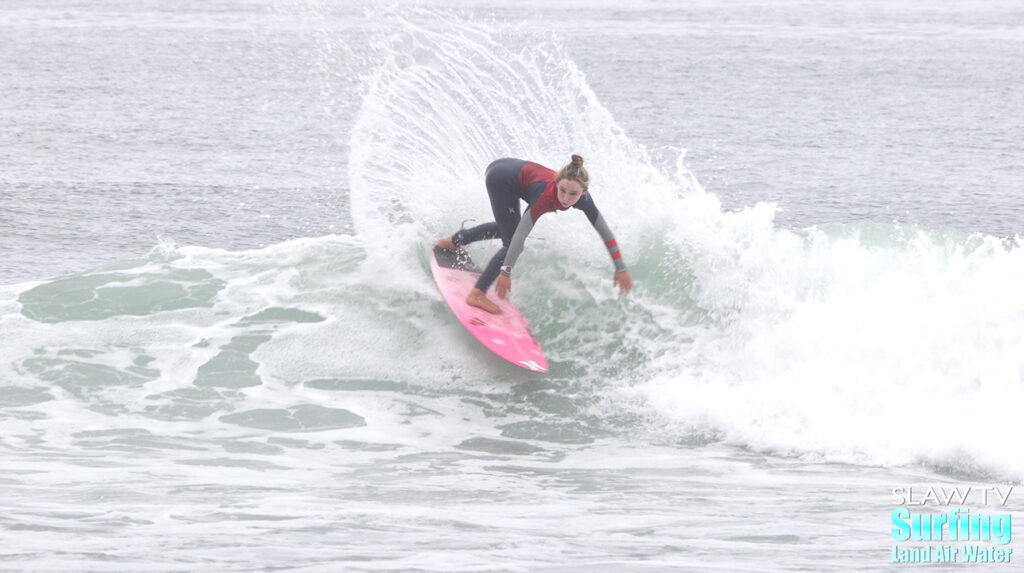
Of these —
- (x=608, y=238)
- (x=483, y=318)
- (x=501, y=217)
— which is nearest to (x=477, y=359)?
(x=483, y=318)

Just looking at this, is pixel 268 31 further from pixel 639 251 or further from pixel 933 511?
pixel 933 511

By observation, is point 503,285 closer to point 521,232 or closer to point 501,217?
point 521,232

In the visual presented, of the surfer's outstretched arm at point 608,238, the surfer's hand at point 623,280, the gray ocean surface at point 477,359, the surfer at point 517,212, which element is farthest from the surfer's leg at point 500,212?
the surfer's hand at point 623,280

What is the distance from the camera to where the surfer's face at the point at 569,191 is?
905cm

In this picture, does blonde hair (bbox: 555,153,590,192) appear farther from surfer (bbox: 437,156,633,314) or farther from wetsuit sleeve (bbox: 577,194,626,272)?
wetsuit sleeve (bbox: 577,194,626,272)

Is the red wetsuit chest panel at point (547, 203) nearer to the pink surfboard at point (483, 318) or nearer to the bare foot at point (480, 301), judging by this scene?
the bare foot at point (480, 301)

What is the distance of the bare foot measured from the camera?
1016 centimetres

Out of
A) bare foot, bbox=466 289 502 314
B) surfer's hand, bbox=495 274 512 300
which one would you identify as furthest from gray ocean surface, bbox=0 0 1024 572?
surfer's hand, bbox=495 274 512 300

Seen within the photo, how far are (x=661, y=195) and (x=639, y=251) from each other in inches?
23.1

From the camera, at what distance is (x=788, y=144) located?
66.3ft

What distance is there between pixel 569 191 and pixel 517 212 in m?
1.17

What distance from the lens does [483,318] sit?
1014 cm

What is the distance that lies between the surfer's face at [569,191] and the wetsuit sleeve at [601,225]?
226 millimetres

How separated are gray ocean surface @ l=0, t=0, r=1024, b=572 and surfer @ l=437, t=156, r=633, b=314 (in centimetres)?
70
